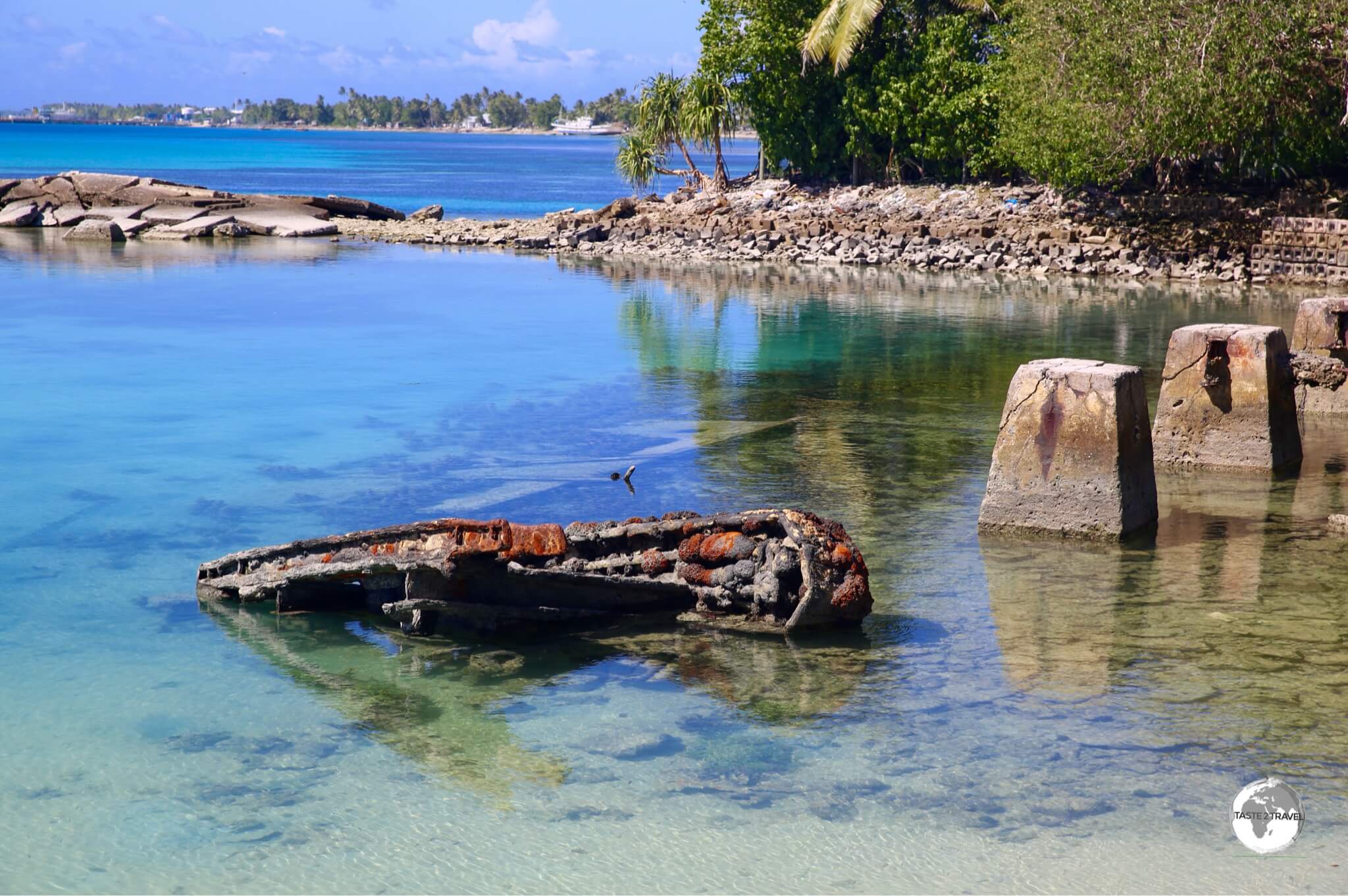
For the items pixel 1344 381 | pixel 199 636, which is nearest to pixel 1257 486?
pixel 1344 381

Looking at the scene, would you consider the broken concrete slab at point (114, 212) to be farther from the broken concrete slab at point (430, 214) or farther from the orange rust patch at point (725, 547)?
the orange rust patch at point (725, 547)

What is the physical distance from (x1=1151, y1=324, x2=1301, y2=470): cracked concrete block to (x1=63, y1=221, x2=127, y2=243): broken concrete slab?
35106 millimetres

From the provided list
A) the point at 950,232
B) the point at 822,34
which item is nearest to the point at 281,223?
the point at 822,34

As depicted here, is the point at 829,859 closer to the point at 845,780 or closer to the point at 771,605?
the point at 845,780

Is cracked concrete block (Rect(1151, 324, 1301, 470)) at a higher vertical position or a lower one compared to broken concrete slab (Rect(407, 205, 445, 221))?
lower

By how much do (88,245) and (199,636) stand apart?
33672mm

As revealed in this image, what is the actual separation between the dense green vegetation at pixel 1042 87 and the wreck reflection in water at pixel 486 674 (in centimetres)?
1986

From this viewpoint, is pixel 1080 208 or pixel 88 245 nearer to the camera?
pixel 1080 208

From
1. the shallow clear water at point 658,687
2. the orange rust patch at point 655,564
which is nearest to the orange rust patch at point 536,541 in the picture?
the orange rust patch at point 655,564

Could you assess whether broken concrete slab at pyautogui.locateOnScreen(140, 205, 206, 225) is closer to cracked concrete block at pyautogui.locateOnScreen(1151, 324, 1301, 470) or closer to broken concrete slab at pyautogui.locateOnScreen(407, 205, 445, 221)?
broken concrete slab at pyautogui.locateOnScreen(407, 205, 445, 221)

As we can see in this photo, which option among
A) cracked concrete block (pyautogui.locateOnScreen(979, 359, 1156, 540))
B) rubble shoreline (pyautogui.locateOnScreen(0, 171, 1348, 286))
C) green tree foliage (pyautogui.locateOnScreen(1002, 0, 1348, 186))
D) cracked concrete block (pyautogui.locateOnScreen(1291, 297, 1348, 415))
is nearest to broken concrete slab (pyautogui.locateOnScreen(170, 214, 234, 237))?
rubble shoreline (pyautogui.locateOnScreen(0, 171, 1348, 286))

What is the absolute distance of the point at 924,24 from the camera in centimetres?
3788

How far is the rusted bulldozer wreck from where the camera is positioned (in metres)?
7.59

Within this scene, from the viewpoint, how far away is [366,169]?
10881cm
